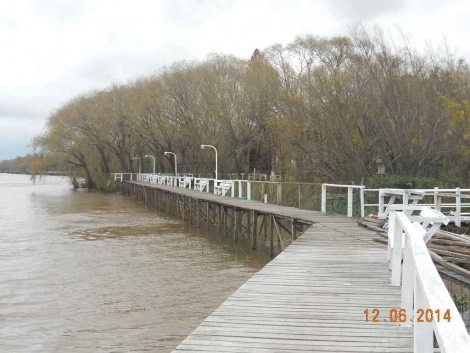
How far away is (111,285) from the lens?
39.6 ft

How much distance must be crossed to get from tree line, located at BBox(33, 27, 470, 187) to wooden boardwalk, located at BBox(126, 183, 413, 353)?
1525cm

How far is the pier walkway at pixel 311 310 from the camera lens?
14.1ft

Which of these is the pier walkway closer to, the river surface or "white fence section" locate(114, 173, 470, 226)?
"white fence section" locate(114, 173, 470, 226)

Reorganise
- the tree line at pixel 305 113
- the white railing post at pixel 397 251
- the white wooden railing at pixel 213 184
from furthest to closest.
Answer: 1. the white wooden railing at pixel 213 184
2. the tree line at pixel 305 113
3. the white railing post at pixel 397 251

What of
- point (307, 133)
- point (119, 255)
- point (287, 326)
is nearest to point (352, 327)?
point (287, 326)

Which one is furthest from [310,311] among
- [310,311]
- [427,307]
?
[427,307]

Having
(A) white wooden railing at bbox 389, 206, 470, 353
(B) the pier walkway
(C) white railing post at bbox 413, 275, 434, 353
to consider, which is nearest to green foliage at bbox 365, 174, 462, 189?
(B) the pier walkway

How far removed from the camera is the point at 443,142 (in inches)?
880

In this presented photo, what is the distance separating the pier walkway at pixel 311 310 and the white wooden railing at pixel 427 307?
0.29 ft

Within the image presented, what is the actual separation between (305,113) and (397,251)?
22.8 metres

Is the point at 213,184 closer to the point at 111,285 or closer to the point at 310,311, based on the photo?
the point at 111,285

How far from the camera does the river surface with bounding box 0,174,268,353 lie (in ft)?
27.4

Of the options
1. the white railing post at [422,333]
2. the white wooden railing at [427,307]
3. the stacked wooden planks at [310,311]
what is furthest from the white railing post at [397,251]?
the white railing post at [422,333]

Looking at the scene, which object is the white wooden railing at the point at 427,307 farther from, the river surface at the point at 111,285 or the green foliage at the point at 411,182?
the green foliage at the point at 411,182
